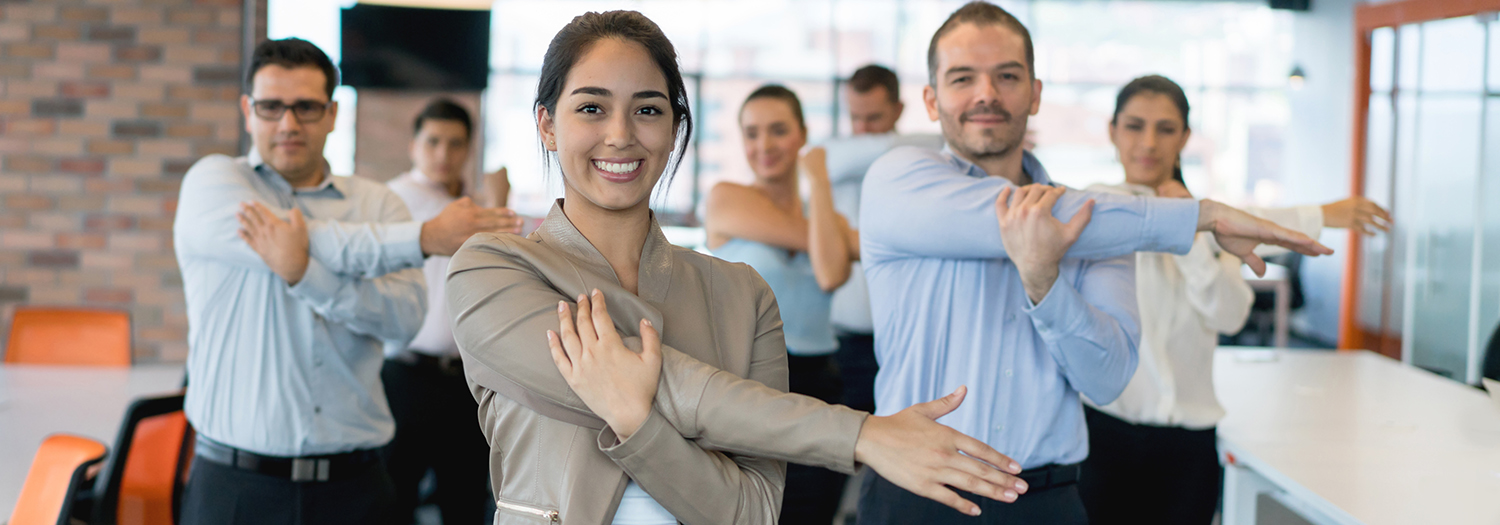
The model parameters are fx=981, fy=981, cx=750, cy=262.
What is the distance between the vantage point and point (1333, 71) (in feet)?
31.2

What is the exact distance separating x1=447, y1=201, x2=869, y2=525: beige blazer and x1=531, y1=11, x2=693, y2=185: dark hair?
157 mm

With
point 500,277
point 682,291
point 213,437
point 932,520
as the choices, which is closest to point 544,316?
point 500,277

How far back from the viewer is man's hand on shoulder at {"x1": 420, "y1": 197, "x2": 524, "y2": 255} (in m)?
1.95

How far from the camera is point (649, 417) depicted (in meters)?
1.07

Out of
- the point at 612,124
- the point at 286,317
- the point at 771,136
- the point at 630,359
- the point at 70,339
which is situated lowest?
the point at 70,339

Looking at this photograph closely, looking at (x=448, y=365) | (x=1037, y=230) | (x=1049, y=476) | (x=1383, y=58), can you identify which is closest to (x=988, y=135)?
(x=1037, y=230)

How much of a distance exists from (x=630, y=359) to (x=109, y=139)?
5.24 metres

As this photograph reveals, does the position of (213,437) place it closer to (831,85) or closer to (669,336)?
(669,336)

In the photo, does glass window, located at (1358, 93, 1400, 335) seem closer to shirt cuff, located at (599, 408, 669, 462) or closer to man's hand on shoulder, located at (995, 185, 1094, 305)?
man's hand on shoulder, located at (995, 185, 1094, 305)

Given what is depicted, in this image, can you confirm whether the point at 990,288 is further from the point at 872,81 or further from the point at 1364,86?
the point at 1364,86

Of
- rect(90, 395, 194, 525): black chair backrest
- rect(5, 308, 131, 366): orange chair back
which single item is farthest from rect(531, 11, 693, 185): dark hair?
rect(5, 308, 131, 366): orange chair back

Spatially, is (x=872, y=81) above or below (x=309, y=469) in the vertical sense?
above

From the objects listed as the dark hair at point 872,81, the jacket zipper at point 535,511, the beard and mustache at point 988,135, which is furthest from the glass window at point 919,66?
the jacket zipper at point 535,511

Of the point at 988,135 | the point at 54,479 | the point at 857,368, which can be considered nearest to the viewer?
the point at 988,135
